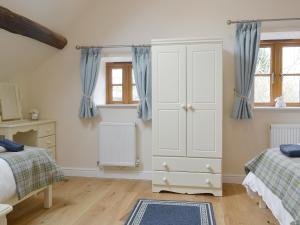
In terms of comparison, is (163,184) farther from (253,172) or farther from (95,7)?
(95,7)

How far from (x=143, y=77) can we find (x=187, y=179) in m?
1.40

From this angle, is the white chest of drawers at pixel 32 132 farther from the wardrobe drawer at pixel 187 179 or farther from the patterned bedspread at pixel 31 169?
the wardrobe drawer at pixel 187 179

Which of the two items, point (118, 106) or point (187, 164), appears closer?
point (187, 164)

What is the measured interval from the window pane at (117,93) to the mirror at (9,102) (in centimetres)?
129

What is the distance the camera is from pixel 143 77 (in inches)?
145

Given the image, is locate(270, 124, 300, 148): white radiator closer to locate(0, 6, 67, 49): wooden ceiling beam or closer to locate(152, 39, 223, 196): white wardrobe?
locate(152, 39, 223, 196): white wardrobe

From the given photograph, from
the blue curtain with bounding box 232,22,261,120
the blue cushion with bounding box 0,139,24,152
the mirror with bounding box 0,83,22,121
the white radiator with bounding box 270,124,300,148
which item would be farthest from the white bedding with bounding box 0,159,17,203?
the white radiator with bounding box 270,124,300,148

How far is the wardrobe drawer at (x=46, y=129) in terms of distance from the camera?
12.1ft

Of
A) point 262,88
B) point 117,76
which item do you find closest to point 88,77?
point 117,76

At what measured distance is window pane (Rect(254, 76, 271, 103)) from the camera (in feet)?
12.3

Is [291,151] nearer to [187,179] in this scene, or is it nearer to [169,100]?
[187,179]

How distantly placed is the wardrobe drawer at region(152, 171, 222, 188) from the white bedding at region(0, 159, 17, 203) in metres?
1.58

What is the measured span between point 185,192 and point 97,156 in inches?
54.8

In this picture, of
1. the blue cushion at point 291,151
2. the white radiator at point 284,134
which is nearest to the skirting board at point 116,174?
the white radiator at point 284,134
